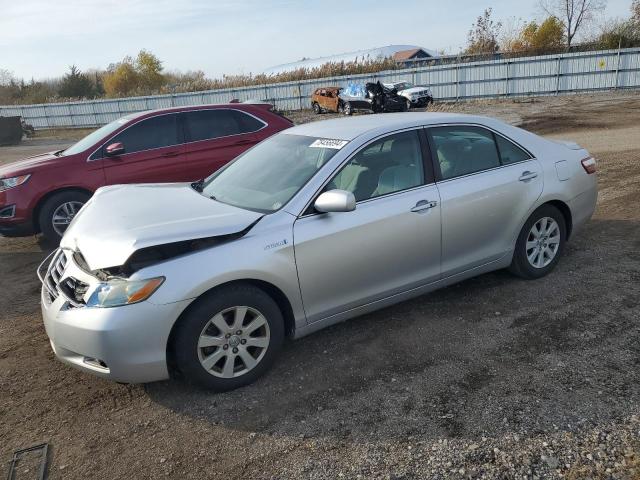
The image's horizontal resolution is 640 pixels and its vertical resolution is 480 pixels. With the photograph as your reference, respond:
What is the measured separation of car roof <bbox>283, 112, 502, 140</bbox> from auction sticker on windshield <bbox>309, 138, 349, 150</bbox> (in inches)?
2.1

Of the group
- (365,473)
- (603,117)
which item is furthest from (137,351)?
(603,117)

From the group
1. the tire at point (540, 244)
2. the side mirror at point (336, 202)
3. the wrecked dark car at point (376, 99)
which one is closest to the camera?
the side mirror at point (336, 202)

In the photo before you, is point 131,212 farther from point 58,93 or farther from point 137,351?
point 58,93

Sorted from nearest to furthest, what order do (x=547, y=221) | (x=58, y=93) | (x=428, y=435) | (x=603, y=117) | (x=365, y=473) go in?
(x=365, y=473) → (x=428, y=435) → (x=547, y=221) → (x=603, y=117) → (x=58, y=93)

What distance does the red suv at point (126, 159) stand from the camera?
6551 millimetres

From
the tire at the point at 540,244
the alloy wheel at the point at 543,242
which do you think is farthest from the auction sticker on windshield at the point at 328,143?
the alloy wheel at the point at 543,242

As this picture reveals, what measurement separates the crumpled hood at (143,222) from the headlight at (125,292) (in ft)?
0.46

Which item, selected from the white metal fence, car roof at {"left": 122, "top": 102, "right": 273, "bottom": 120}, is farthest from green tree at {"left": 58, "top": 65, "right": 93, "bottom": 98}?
car roof at {"left": 122, "top": 102, "right": 273, "bottom": 120}

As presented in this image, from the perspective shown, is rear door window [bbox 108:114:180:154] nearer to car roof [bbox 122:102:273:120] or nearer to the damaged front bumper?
car roof [bbox 122:102:273:120]

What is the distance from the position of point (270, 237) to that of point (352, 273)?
2.21 feet

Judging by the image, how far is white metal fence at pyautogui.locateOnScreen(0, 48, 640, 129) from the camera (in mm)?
26156

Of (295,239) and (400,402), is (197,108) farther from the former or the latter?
(400,402)

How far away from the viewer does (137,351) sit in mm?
3039

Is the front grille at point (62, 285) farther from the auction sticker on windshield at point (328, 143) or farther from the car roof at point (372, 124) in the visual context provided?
the car roof at point (372, 124)
